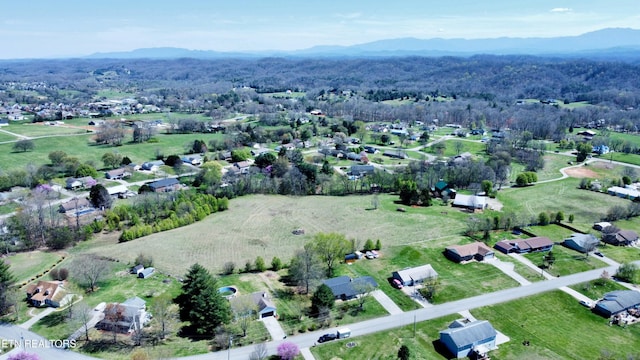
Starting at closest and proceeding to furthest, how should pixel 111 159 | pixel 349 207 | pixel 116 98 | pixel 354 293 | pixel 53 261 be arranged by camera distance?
pixel 354 293 → pixel 53 261 → pixel 349 207 → pixel 111 159 → pixel 116 98

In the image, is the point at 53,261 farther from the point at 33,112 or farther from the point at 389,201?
the point at 33,112

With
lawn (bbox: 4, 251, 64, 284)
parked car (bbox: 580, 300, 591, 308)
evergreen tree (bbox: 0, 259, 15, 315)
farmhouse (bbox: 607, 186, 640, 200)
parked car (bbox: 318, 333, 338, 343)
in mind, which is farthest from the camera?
farmhouse (bbox: 607, 186, 640, 200)

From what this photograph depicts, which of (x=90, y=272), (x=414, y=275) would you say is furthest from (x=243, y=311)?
(x=414, y=275)

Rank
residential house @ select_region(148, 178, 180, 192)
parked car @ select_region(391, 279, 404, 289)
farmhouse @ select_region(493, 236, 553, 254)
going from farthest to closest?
residential house @ select_region(148, 178, 180, 192) → farmhouse @ select_region(493, 236, 553, 254) → parked car @ select_region(391, 279, 404, 289)

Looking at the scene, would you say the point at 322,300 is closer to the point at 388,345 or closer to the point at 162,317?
the point at 388,345

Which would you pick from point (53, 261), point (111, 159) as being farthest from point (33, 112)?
point (53, 261)

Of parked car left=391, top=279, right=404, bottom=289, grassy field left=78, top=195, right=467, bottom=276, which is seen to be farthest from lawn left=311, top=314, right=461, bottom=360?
grassy field left=78, top=195, right=467, bottom=276

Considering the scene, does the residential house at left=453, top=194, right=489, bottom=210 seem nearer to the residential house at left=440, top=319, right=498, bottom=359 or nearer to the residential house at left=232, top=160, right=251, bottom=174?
the residential house at left=440, top=319, right=498, bottom=359
